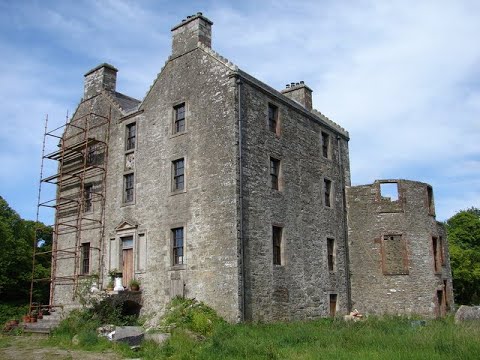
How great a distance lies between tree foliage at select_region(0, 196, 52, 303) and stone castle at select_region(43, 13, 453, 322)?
10781 millimetres

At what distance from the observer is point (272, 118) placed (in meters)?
21.8

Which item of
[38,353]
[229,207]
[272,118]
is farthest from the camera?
[272,118]

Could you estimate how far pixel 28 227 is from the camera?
40312mm

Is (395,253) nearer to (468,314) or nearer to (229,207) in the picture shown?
(468,314)

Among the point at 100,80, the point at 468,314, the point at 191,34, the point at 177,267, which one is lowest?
the point at 468,314

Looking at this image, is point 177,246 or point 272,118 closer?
point 177,246

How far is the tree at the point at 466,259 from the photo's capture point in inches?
1640

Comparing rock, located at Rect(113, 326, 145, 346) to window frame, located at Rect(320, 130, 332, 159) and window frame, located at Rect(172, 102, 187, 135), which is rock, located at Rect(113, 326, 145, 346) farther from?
window frame, located at Rect(320, 130, 332, 159)

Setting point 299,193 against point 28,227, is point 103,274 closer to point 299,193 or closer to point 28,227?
point 299,193

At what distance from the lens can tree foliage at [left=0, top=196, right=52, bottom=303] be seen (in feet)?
113

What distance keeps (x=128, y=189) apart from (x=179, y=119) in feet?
13.9

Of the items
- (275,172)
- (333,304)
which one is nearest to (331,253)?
(333,304)

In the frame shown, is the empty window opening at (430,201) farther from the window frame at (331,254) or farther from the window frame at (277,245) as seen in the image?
the window frame at (277,245)

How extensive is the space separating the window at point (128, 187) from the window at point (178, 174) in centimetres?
283
